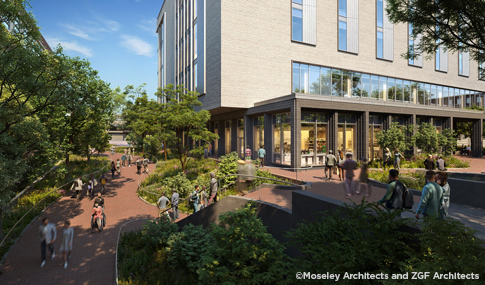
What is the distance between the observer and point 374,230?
462 cm

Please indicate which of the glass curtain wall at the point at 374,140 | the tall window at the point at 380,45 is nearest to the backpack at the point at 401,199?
the glass curtain wall at the point at 374,140

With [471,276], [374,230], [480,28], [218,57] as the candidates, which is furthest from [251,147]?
[471,276]

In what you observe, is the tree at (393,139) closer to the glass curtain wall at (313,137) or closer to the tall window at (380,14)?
the glass curtain wall at (313,137)

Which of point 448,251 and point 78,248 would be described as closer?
point 448,251

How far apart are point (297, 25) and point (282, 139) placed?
1195 cm

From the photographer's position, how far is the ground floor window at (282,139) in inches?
785

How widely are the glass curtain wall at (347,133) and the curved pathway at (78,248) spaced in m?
16.5

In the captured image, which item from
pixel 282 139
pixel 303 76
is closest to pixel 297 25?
pixel 303 76

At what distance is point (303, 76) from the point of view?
24.8m

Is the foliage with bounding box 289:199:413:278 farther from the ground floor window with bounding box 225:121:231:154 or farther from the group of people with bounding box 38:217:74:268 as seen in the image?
the ground floor window with bounding box 225:121:231:154

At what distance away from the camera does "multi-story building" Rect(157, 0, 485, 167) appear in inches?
817

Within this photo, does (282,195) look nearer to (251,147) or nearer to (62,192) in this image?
(251,147)

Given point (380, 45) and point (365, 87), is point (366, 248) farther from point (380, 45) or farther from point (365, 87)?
point (380, 45)

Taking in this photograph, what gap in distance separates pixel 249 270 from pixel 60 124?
17.4 meters
